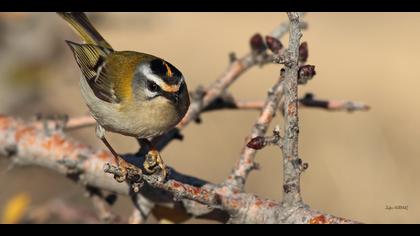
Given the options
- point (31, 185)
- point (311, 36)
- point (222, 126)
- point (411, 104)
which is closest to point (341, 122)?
point (411, 104)

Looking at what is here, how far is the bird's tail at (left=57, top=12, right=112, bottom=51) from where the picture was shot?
202 inches

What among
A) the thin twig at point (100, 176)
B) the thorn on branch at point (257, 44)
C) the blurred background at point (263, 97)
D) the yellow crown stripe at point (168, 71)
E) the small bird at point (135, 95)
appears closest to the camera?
the thin twig at point (100, 176)

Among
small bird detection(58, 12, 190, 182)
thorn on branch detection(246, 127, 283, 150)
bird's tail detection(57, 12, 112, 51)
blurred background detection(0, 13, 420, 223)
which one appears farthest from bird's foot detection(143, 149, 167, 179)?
bird's tail detection(57, 12, 112, 51)

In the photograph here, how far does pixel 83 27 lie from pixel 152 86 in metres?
1.30

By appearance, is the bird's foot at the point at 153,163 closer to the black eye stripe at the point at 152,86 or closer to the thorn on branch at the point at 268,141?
the black eye stripe at the point at 152,86

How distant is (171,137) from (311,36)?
7153 mm

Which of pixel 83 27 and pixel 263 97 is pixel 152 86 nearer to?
pixel 83 27

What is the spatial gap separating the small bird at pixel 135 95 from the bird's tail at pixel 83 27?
35 centimetres

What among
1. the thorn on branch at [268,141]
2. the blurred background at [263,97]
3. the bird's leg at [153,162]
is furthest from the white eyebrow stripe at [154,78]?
the blurred background at [263,97]

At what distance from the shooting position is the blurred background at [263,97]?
18.0 feet

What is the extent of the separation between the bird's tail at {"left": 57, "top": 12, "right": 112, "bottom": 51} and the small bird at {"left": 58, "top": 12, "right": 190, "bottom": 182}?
1.15 feet

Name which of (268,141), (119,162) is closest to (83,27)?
(119,162)

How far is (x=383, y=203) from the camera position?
6945mm

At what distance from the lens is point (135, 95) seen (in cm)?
430
